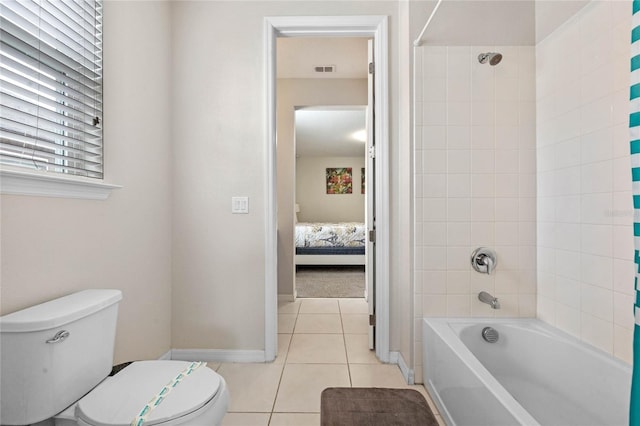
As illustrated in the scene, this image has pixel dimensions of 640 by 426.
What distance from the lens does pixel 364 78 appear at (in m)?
3.15

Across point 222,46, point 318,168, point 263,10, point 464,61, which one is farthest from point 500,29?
point 318,168

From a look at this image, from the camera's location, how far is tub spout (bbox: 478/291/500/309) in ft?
5.32

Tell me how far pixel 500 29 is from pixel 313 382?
229 centimetres

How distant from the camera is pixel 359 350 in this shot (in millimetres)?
2127

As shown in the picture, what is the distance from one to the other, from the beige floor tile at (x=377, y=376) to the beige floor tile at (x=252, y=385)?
0.47 m

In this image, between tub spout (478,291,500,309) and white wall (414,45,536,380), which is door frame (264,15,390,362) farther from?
tub spout (478,291,500,309)

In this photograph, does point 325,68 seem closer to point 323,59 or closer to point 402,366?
point 323,59

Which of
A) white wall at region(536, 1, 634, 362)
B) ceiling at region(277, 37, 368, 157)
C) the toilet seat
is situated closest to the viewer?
the toilet seat

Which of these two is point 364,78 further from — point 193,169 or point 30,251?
point 30,251

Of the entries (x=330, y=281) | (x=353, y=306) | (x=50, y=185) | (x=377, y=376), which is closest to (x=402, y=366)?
(x=377, y=376)

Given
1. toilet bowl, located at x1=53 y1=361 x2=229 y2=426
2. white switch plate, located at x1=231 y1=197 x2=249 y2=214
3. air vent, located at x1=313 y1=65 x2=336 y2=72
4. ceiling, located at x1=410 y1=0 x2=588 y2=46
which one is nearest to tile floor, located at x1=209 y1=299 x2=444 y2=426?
toilet bowl, located at x1=53 y1=361 x2=229 y2=426

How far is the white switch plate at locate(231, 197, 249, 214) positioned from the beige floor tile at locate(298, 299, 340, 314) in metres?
1.40

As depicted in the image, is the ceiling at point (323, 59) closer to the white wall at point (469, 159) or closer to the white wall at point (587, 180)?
the white wall at point (469, 159)

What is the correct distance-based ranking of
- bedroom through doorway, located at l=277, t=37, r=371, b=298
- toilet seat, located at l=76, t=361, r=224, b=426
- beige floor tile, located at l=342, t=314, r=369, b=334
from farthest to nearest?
bedroom through doorway, located at l=277, t=37, r=371, b=298 < beige floor tile, located at l=342, t=314, r=369, b=334 < toilet seat, located at l=76, t=361, r=224, b=426
